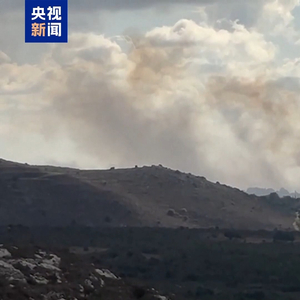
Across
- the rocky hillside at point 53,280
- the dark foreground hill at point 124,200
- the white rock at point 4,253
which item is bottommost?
the rocky hillside at point 53,280

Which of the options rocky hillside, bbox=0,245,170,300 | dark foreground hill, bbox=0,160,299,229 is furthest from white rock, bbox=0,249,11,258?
dark foreground hill, bbox=0,160,299,229

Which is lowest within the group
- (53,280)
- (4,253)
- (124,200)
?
(53,280)

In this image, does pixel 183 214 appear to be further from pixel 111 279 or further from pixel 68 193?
pixel 111 279

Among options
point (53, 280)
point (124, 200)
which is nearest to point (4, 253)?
point (53, 280)

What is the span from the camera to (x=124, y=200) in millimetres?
138500

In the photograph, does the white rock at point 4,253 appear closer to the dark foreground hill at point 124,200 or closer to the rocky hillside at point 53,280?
the rocky hillside at point 53,280

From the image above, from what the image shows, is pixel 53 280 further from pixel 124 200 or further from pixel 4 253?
pixel 124 200

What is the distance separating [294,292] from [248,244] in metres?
31.3

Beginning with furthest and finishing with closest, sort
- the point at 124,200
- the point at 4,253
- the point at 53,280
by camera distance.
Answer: the point at 124,200 < the point at 4,253 < the point at 53,280

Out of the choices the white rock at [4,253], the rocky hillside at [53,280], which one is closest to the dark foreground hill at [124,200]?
the rocky hillside at [53,280]

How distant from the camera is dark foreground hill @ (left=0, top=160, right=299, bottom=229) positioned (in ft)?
424

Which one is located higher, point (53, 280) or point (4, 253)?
point (4, 253)

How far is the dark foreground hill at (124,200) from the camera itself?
129375mm

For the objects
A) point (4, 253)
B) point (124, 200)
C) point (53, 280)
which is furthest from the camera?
point (124, 200)
